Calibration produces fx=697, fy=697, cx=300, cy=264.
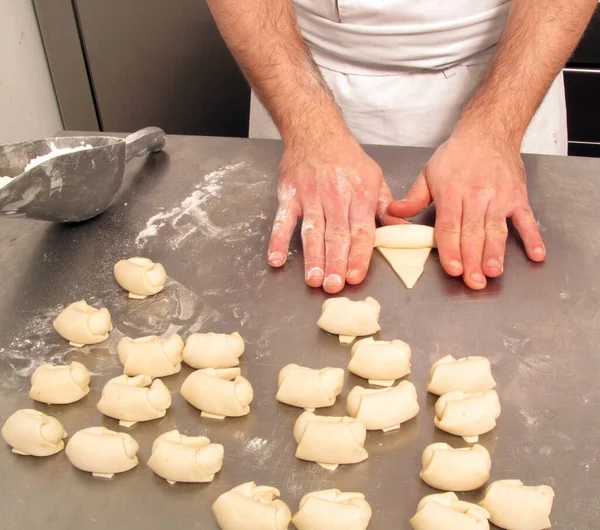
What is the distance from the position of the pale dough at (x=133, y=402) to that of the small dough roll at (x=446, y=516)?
17.8 inches

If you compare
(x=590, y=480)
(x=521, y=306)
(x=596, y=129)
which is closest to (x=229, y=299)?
(x=521, y=306)

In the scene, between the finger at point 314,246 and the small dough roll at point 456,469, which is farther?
the finger at point 314,246

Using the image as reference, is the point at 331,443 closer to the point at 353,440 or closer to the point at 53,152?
the point at 353,440

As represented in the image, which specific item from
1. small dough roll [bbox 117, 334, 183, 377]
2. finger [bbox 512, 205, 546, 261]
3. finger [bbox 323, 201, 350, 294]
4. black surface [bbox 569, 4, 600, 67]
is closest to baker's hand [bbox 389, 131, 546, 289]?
finger [bbox 512, 205, 546, 261]

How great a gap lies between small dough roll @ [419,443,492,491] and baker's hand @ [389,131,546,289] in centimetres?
45

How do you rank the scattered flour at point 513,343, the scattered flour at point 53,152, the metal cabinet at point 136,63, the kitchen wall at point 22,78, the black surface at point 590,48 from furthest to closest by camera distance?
the black surface at point 590,48 → the metal cabinet at point 136,63 → the kitchen wall at point 22,78 → the scattered flour at point 53,152 → the scattered flour at point 513,343

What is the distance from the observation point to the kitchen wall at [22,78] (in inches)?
102

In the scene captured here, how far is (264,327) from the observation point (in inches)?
52.6

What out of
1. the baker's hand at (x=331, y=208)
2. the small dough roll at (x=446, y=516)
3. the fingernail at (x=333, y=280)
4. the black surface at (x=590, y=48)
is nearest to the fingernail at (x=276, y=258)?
the baker's hand at (x=331, y=208)

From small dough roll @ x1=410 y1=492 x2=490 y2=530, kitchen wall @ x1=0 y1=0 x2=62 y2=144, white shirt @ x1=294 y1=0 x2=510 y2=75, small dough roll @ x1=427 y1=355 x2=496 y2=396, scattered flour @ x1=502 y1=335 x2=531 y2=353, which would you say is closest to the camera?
small dough roll @ x1=410 y1=492 x2=490 y2=530

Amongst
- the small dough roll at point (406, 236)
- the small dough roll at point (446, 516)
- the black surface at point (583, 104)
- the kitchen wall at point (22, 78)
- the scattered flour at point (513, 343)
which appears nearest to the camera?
the small dough roll at point (446, 516)

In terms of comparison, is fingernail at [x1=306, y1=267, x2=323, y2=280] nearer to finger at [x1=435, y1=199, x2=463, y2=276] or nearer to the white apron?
finger at [x1=435, y1=199, x2=463, y2=276]

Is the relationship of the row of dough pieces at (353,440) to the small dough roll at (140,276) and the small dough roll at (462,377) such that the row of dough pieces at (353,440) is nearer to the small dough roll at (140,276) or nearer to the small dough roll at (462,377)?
the small dough roll at (462,377)

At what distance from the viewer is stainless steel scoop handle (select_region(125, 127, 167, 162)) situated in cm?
176
